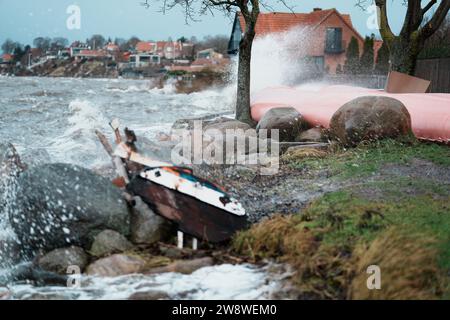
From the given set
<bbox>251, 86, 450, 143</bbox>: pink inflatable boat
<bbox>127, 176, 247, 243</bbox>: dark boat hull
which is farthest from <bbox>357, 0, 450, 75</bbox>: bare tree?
<bbox>127, 176, 247, 243</bbox>: dark boat hull

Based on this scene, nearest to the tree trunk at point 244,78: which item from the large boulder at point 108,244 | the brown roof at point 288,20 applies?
the large boulder at point 108,244

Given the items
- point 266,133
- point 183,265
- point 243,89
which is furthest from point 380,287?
point 243,89

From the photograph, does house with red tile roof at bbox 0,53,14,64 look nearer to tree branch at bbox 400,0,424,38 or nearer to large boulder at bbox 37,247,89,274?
large boulder at bbox 37,247,89,274

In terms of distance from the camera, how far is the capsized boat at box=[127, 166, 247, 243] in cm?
436

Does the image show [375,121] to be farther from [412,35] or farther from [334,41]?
[334,41]

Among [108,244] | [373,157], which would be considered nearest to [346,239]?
[108,244]

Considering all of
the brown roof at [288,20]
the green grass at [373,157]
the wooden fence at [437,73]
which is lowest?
the green grass at [373,157]

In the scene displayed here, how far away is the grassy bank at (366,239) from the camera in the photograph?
3451mm

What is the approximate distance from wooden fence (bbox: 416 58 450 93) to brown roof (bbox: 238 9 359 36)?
555 cm

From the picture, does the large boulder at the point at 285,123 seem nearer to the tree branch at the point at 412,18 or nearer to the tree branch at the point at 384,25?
the tree branch at the point at 412,18

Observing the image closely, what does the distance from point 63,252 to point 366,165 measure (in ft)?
12.0

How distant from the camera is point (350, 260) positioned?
3.68 meters

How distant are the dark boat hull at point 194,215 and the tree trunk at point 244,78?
6477mm
